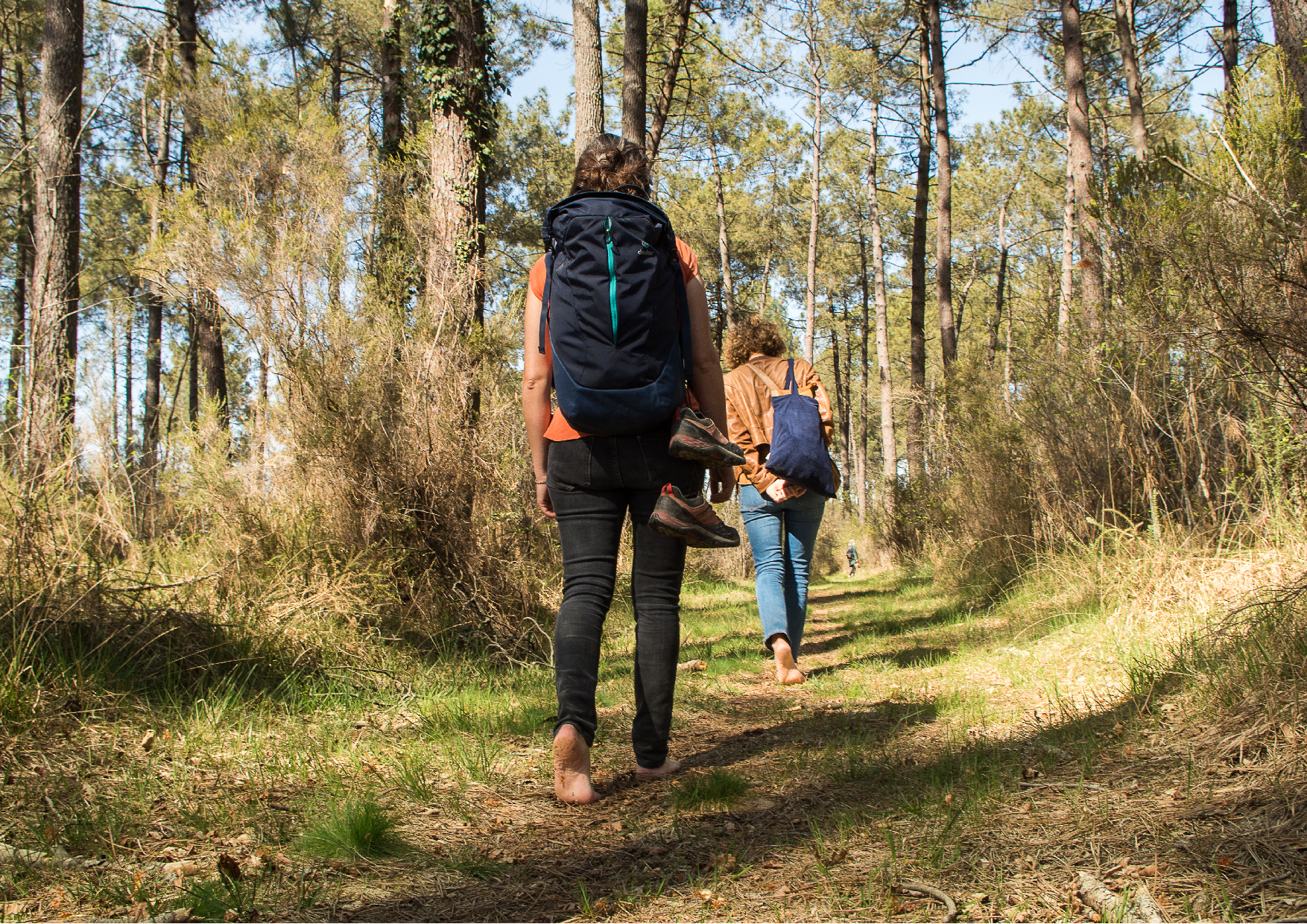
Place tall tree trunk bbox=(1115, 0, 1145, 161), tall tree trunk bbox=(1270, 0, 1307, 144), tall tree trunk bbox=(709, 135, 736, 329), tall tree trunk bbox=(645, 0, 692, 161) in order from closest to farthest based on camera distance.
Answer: tall tree trunk bbox=(1270, 0, 1307, 144) → tall tree trunk bbox=(645, 0, 692, 161) → tall tree trunk bbox=(1115, 0, 1145, 161) → tall tree trunk bbox=(709, 135, 736, 329)

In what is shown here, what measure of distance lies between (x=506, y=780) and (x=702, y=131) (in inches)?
854

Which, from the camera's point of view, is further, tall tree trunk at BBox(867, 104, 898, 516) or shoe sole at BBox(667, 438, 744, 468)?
tall tree trunk at BBox(867, 104, 898, 516)

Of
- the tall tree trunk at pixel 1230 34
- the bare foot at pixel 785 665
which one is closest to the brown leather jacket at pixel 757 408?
the bare foot at pixel 785 665

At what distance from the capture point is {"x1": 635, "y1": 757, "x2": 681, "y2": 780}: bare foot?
104 inches

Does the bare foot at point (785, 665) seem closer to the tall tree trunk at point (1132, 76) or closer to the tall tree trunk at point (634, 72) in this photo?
the tall tree trunk at point (634, 72)

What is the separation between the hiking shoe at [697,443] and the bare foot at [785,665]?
6.49 feet

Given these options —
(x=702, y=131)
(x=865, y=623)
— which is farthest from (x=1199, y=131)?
(x=702, y=131)

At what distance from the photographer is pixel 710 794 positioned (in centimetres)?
243

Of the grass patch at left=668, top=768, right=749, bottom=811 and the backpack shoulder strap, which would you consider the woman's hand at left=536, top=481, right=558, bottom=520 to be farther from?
the backpack shoulder strap

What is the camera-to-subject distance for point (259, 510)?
452 centimetres

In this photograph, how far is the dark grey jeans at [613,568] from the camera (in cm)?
249

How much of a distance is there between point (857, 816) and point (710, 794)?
45 centimetres

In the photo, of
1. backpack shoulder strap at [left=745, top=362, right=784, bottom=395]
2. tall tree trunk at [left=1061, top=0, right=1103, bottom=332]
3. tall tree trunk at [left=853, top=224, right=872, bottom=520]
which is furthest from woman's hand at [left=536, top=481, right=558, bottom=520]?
tall tree trunk at [left=853, top=224, right=872, bottom=520]

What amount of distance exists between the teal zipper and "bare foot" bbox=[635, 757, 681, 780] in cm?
139
